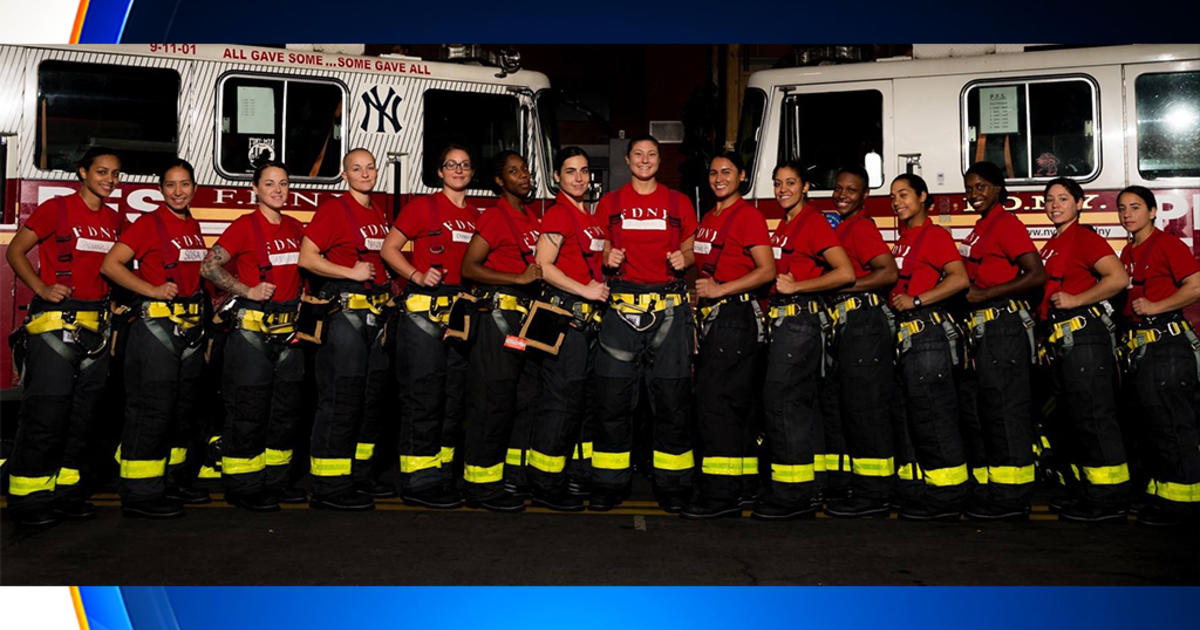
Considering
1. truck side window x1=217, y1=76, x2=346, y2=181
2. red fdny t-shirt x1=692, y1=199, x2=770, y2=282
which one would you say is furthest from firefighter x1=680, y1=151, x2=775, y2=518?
truck side window x1=217, y1=76, x2=346, y2=181

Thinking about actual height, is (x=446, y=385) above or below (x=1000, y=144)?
below

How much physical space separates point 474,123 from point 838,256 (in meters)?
4.00

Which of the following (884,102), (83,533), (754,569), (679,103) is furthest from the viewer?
(679,103)

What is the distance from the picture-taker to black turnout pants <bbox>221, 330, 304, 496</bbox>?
603 cm

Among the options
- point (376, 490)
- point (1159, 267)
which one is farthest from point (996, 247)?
point (376, 490)

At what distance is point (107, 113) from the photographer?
7801mm

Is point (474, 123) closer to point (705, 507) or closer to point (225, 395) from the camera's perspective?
point (225, 395)

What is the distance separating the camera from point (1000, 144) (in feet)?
27.0

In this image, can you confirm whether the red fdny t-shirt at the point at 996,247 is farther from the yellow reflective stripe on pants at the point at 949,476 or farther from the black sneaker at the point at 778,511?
the black sneaker at the point at 778,511

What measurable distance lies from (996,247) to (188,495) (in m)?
5.29

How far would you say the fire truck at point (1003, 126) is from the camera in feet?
26.4

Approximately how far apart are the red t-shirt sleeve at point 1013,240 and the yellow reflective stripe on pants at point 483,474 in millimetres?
3326

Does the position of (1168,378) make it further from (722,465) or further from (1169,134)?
(1169,134)

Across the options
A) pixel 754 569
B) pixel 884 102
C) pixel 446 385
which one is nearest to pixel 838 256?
pixel 754 569
